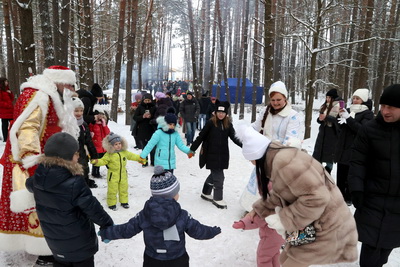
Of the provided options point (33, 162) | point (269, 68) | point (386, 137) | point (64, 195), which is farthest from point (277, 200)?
point (269, 68)

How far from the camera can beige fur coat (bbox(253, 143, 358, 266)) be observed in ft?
6.57

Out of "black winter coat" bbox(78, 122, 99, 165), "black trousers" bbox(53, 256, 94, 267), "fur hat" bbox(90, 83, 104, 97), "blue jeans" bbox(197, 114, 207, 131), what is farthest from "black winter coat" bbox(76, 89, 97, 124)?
"blue jeans" bbox(197, 114, 207, 131)

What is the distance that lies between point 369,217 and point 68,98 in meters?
3.51

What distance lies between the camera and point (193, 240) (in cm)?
387

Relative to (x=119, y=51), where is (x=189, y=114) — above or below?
below

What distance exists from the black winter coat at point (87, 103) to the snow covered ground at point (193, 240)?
143 cm

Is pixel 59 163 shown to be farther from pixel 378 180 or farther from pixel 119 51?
pixel 119 51

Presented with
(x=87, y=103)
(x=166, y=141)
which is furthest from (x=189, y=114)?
(x=87, y=103)

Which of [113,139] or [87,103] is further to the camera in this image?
[87,103]

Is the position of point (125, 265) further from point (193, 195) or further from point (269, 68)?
point (269, 68)

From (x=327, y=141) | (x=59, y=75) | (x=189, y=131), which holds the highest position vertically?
(x=59, y=75)

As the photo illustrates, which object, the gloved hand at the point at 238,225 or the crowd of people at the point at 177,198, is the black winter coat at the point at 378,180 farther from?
the gloved hand at the point at 238,225

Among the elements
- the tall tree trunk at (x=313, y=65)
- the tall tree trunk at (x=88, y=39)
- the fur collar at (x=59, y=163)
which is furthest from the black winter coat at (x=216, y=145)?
the tall tree trunk at (x=88, y=39)

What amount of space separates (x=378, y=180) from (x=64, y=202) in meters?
2.95
